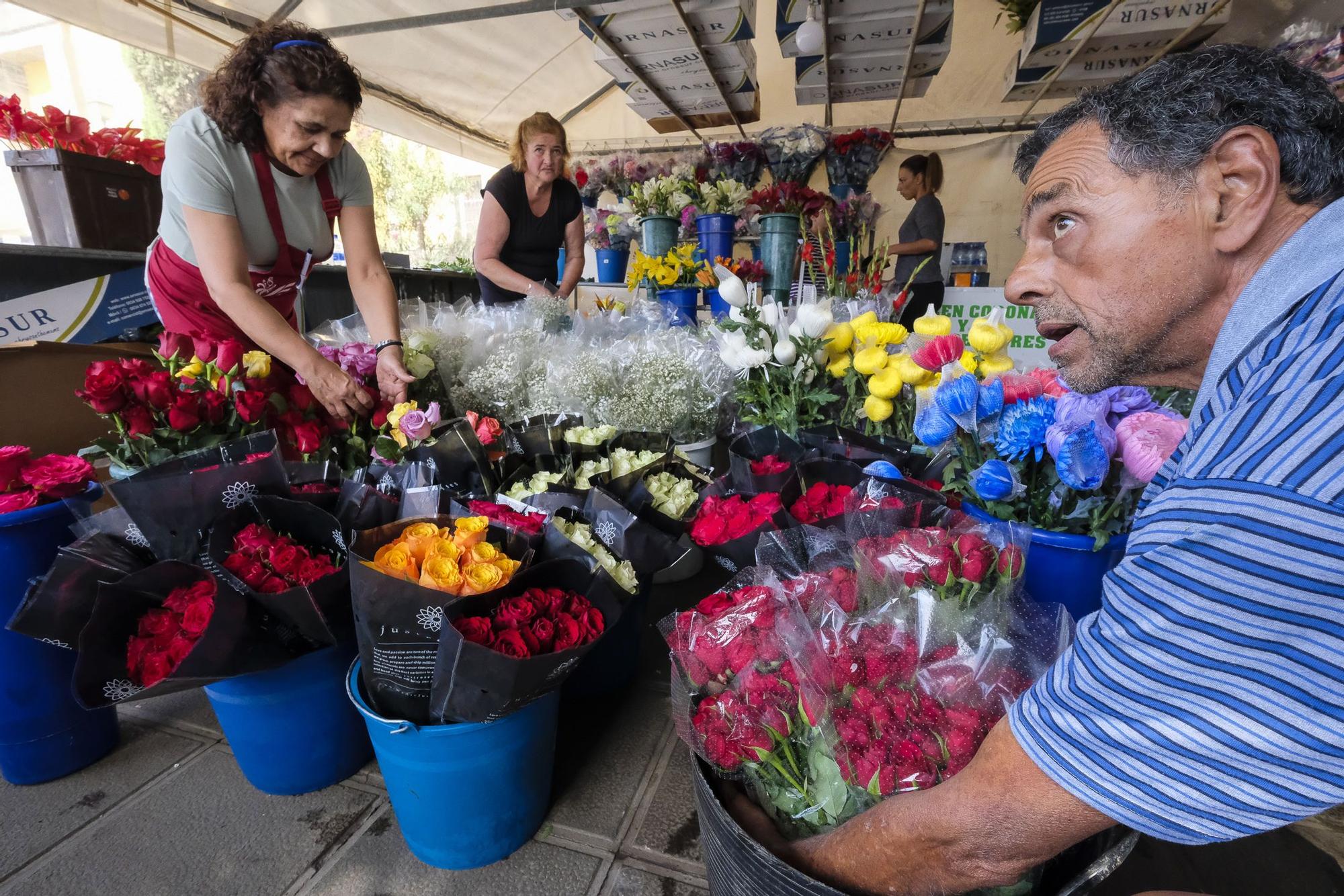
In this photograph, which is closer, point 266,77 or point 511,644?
point 511,644

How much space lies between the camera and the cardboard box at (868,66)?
4.47m

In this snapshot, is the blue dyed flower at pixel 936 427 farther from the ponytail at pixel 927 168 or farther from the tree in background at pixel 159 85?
the tree in background at pixel 159 85

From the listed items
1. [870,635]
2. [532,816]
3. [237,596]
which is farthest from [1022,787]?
[237,596]

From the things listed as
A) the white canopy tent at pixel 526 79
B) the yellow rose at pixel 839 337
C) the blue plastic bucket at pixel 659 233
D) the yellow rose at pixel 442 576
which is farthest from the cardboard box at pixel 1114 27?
the yellow rose at pixel 442 576

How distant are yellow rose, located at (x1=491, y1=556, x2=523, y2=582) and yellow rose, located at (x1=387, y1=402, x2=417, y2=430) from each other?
0.72m

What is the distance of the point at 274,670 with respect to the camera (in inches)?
50.1

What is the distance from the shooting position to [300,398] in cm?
176

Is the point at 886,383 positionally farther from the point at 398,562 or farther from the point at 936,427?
the point at 398,562

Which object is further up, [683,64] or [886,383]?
[683,64]

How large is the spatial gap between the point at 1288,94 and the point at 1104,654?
0.68m

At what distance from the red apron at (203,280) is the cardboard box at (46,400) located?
1.27ft

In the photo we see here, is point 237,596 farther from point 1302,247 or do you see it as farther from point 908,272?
point 908,272

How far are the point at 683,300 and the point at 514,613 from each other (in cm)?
275

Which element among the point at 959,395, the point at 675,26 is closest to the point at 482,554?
the point at 959,395
